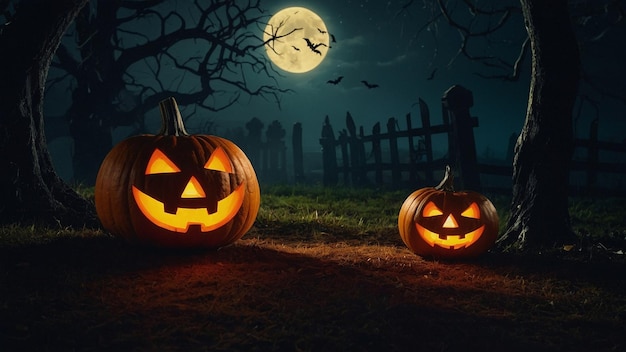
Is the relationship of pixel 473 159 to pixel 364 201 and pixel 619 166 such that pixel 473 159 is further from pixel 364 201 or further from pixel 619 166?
pixel 619 166

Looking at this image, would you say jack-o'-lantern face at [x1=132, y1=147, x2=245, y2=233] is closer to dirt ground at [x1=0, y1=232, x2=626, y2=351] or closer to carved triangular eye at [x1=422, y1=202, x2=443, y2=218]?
dirt ground at [x1=0, y1=232, x2=626, y2=351]

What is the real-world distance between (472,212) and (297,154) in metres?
15.4

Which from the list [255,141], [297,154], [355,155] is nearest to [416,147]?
[355,155]

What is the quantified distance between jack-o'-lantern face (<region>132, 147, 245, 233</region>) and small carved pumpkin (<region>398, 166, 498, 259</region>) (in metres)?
1.89

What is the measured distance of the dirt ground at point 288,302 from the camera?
8.21 feet

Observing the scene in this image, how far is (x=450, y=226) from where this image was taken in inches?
181

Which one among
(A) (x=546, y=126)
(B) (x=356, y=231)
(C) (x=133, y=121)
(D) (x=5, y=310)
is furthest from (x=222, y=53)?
(D) (x=5, y=310)

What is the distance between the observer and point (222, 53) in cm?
1303

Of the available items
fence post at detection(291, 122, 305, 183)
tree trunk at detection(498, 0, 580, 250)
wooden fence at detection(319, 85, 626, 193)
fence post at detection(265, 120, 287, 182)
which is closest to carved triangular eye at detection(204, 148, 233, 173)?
tree trunk at detection(498, 0, 580, 250)

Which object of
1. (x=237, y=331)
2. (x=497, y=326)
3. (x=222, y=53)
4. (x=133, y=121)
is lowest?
A: (x=497, y=326)

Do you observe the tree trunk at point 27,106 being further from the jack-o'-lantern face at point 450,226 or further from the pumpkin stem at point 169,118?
the jack-o'-lantern face at point 450,226

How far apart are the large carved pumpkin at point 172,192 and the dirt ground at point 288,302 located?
0.65 ft

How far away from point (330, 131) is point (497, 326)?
1415 cm

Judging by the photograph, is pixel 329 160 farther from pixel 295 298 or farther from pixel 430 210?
pixel 295 298
